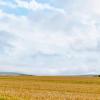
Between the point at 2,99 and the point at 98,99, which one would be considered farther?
the point at 98,99

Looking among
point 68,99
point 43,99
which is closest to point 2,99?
point 43,99

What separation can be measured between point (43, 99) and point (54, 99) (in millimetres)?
959

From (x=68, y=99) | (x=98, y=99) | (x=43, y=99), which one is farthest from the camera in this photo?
(x=98, y=99)

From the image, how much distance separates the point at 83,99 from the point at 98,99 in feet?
6.03

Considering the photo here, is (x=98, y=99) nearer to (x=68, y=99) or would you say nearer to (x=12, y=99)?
(x=68, y=99)

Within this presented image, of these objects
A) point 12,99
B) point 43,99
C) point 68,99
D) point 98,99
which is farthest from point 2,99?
point 98,99

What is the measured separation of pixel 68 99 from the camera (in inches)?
854

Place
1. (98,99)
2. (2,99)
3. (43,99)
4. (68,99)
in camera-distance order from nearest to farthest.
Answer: (2,99)
(43,99)
(68,99)
(98,99)

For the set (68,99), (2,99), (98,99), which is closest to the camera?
(2,99)

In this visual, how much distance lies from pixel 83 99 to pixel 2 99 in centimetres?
736

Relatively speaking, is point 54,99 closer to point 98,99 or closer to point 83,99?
point 83,99

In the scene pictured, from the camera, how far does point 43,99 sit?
2028cm

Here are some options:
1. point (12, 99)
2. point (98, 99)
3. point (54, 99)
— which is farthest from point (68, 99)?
point (12, 99)

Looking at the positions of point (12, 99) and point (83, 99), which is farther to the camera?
point (83, 99)
